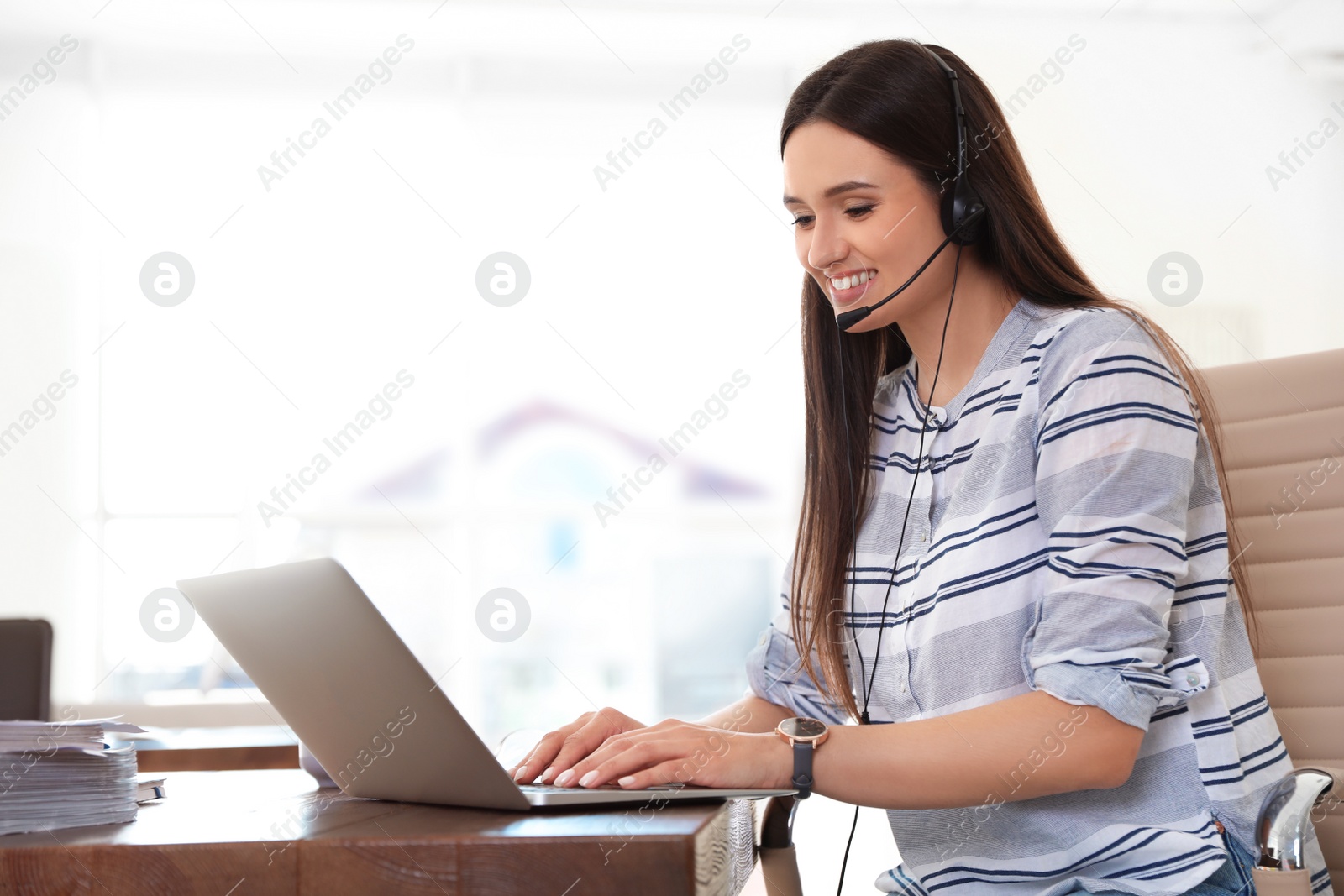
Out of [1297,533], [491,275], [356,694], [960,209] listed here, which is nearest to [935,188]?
[960,209]

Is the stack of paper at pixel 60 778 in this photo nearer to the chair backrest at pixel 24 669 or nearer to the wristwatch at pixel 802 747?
the wristwatch at pixel 802 747

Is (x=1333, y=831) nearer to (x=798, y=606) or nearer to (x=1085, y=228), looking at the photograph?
(x=798, y=606)

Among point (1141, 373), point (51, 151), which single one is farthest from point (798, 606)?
point (51, 151)

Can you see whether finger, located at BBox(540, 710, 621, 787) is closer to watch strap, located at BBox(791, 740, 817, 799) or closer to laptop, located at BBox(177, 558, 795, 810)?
laptop, located at BBox(177, 558, 795, 810)

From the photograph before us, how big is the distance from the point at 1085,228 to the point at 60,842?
11.6 ft

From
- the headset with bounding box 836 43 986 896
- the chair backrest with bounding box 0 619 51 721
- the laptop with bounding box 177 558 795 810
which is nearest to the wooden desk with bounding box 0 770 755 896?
the laptop with bounding box 177 558 795 810

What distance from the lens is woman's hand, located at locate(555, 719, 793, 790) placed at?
2.49 ft

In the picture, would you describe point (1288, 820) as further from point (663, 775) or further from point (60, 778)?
point (60, 778)

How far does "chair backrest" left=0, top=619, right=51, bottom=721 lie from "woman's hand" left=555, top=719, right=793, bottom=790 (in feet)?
3.77

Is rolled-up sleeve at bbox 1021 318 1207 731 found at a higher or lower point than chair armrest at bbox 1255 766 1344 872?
higher

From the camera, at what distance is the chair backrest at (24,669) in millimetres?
1530

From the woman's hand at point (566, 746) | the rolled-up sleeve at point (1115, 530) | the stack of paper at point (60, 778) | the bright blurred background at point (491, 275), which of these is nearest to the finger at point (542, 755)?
the woman's hand at point (566, 746)

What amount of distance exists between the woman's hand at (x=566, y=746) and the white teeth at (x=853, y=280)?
21.1 inches

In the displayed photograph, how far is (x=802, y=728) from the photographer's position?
827mm
